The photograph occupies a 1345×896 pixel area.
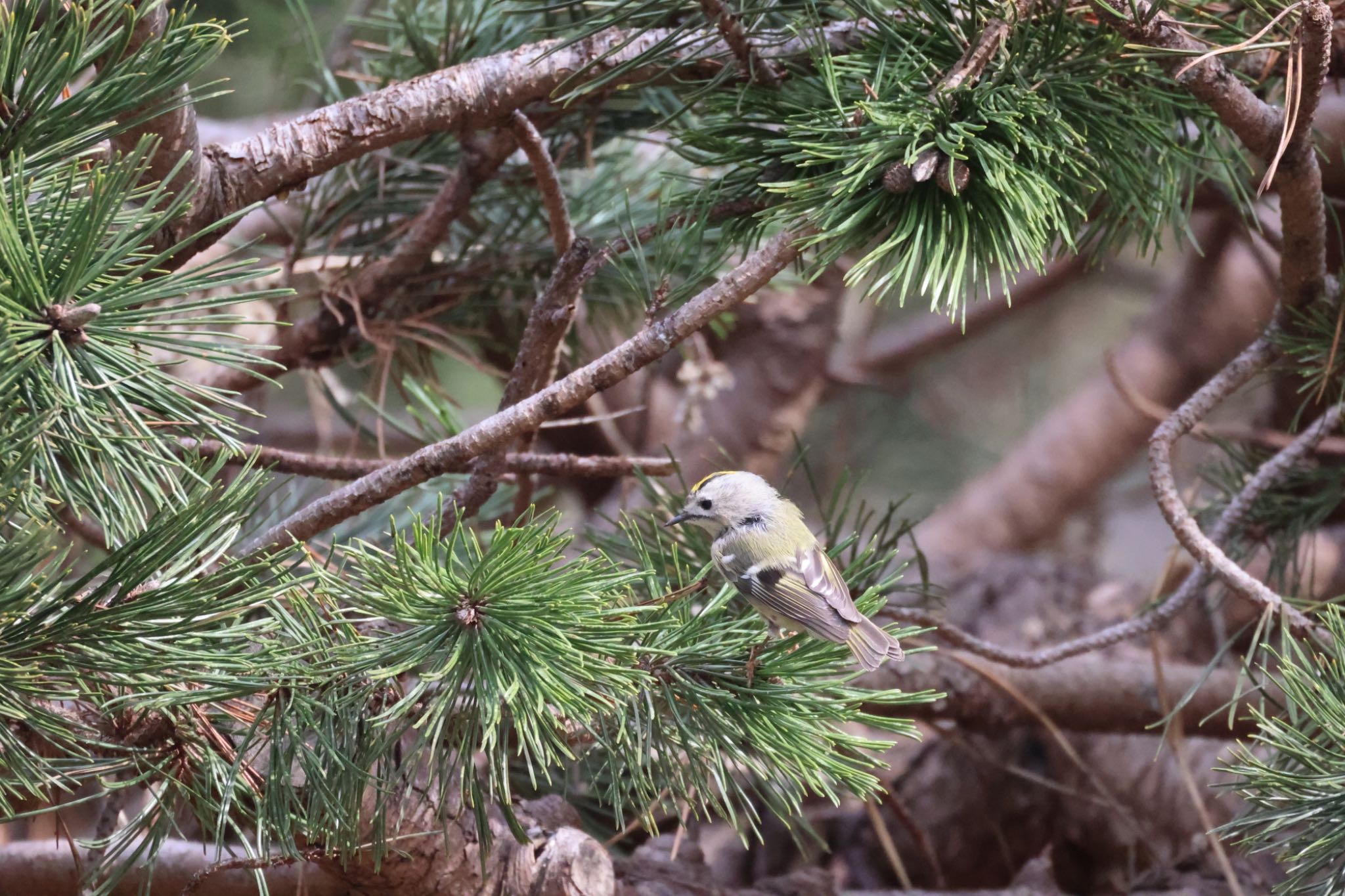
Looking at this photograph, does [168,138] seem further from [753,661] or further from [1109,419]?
[1109,419]

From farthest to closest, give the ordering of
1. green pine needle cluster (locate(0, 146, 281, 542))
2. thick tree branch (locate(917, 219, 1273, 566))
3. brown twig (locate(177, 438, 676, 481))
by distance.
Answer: thick tree branch (locate(917, 219, 1273, 566)), brown twig (locate(177, 438, 676, 481)), green pine needle cluster (locate(0, 146, 281, 542))

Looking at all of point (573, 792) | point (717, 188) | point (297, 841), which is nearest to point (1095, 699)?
point (573, 792)

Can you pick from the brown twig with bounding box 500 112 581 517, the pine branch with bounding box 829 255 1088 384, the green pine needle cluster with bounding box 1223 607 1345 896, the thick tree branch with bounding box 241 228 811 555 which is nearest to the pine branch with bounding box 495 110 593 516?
the brown twig with bounding box 500 112 581 517

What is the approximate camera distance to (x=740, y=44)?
2.39 feet

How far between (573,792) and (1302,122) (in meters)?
0.85

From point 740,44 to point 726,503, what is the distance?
0.36 meters

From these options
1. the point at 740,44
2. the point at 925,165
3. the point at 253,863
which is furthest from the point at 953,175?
the point at 253,863

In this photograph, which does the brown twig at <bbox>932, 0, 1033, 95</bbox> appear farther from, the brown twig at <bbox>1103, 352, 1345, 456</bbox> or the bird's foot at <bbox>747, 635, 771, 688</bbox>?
the brown twig at <bbox>1103, 352, 1345, 456</bbox>

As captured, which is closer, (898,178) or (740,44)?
(898,178)

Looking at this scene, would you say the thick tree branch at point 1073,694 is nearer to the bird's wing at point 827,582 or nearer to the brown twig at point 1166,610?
the brown twig at point 1166,610

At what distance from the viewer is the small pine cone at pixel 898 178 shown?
2.05ft

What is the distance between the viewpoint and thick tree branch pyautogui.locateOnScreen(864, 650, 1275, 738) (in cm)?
115

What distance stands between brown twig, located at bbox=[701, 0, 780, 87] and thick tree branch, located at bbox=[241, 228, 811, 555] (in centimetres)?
16

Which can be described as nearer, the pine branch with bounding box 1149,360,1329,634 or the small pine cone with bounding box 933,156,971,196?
the small pine cone with bounding box 933,156,971,196
